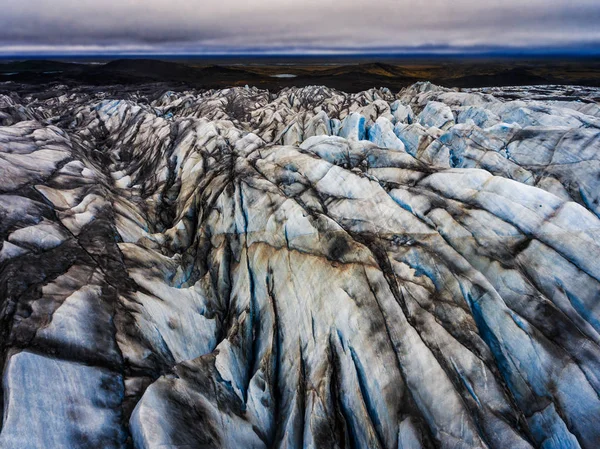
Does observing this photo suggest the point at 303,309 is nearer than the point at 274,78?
Yes

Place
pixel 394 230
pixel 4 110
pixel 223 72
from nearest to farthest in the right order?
pixel 394 230
pixel 4 110
pixel 223 72

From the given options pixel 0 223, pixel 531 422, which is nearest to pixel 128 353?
pixel 0 223

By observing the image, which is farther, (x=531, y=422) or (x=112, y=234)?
(x=112, y=234)

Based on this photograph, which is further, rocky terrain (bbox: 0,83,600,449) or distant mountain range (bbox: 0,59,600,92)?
distant mountain range (bbox: 0,59,600,92)

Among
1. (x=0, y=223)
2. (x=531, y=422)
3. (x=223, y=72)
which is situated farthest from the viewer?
(x=223, y=72)

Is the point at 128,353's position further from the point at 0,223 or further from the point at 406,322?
the point at 406,322

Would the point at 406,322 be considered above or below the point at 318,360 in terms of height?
above

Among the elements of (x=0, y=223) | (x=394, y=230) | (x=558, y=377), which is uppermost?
(x=0, y=223)

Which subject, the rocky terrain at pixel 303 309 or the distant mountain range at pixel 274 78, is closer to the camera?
the rocky terrain at pixel 303 309
